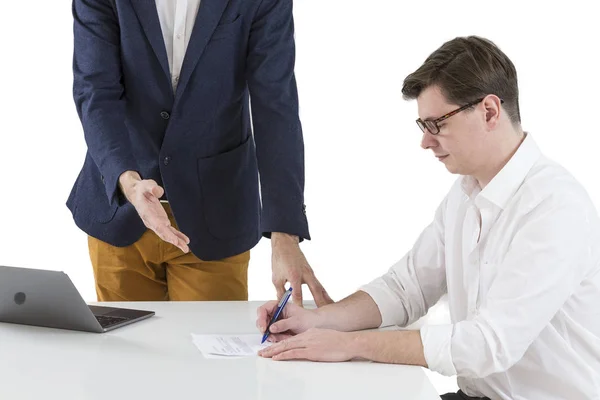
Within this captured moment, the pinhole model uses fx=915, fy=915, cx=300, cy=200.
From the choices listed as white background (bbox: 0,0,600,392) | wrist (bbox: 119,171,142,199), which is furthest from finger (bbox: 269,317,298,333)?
white background (bbox: 0,0,600,392)

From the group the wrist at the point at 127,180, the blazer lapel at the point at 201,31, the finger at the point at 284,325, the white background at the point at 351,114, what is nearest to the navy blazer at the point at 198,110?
the blazer lapel at the point at 201,31

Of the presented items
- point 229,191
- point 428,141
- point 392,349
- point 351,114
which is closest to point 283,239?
point 229,191

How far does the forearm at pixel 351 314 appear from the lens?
2.26m

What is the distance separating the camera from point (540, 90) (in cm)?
516

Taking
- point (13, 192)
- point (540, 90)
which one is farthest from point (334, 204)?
point (13, 192)

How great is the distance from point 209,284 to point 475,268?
0.85 m

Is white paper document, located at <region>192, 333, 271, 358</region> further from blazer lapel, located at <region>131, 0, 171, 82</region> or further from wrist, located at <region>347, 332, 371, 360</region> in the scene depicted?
blazer lapel, located at <region>131, 0, 171, 82</region>

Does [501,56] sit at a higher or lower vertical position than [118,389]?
higher

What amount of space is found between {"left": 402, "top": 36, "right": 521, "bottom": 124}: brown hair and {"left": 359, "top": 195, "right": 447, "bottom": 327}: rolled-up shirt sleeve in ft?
1.22

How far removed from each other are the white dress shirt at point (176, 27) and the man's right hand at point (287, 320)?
2.49ft

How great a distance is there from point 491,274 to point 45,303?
3.43 feet

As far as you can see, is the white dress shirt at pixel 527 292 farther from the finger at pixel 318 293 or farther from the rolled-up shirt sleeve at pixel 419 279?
the finger at pixel 318 293

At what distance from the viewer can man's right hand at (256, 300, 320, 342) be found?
2.17 metres

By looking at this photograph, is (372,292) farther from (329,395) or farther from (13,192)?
(13,192)
